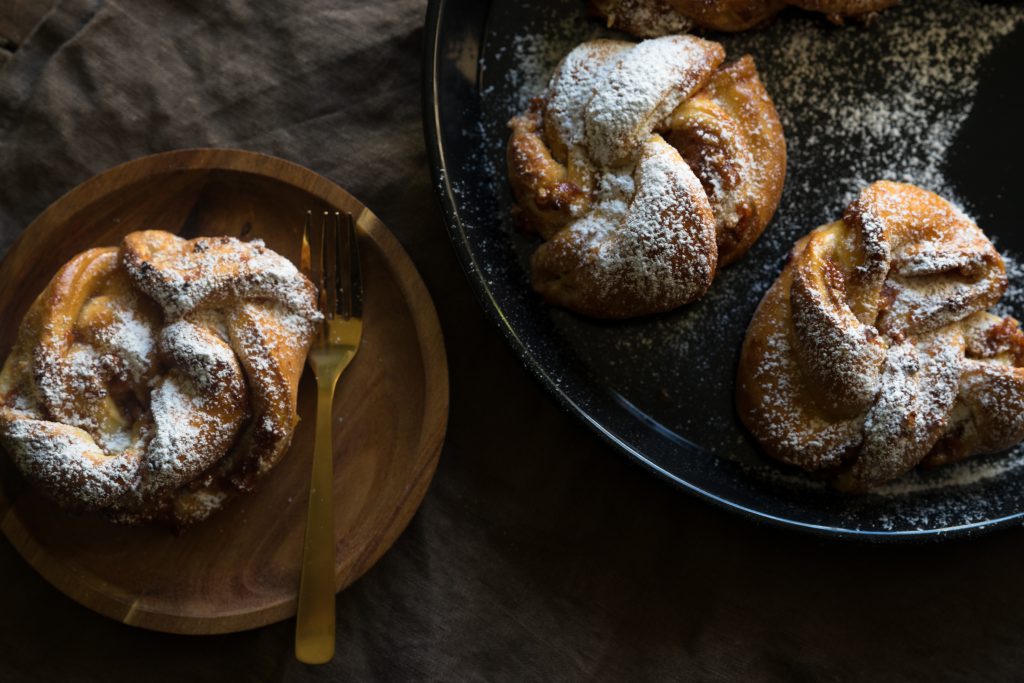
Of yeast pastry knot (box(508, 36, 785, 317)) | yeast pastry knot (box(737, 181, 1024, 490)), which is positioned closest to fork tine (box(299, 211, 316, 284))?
yeast pastry knot (box(508, 36, 785, 317))

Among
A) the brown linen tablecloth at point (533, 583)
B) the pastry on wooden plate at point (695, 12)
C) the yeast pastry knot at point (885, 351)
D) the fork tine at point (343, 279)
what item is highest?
the pastry on wooden plate at point (695, 12)

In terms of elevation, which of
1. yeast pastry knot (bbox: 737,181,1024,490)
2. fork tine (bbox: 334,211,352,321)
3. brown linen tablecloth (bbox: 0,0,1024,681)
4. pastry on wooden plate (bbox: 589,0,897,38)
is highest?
pastry on wooden plate (bbox: 589,0,897,38)

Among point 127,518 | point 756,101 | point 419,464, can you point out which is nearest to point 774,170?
point 756,101

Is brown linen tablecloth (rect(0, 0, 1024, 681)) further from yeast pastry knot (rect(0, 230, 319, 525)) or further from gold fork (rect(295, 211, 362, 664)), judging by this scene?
yeast pastry knot (rect(0, 230, 319, 525))

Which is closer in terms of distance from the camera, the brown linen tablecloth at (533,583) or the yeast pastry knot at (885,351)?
the yeast pastry knot at (885,351)

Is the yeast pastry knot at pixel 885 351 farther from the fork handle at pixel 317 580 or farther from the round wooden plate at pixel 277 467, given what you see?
the fork handle at pixel 317 580

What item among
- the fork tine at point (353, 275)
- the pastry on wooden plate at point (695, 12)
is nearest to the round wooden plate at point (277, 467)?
the fork tine at point (353, 275)

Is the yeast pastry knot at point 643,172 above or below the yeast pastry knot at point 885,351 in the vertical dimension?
above

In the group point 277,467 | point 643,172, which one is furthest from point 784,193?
point 277,467
